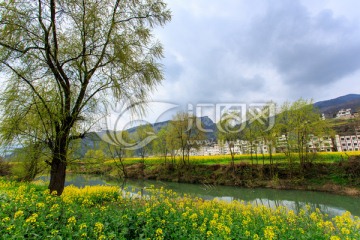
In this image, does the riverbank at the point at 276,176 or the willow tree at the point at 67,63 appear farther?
the riverbank at the point at 276,176

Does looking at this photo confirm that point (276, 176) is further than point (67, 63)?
Yes

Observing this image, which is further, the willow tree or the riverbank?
the riverbank

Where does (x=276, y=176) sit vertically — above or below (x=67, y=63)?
below

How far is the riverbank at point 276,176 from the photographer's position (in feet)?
59.3

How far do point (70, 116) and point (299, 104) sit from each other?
71.0 feet

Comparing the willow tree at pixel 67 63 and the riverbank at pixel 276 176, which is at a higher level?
the willow tree at pixel 67 63

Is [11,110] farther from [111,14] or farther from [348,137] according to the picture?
[348,137]

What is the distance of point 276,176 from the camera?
20.9m

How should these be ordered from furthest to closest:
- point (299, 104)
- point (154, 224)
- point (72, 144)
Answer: point (299, 104)
point (72, 144)
point (154, 224)

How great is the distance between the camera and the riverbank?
18.1 meters

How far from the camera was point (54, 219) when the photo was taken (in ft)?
9.96

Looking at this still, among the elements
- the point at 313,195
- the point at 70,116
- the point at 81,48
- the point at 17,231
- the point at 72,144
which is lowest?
the point at 313,195

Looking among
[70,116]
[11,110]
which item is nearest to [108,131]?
[70,116]

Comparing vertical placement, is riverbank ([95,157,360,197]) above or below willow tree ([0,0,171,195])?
below
